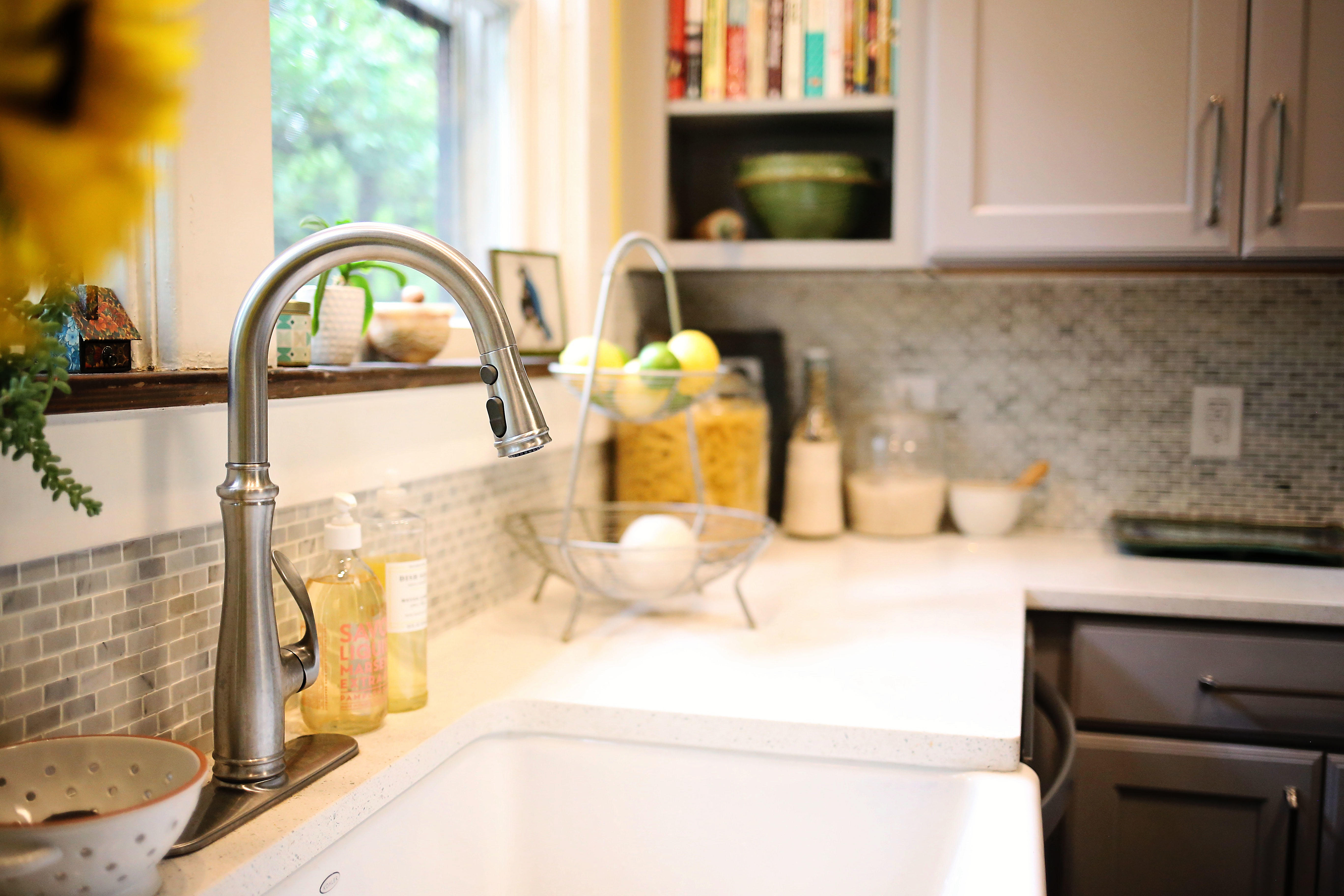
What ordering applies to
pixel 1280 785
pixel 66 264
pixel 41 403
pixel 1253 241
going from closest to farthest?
pixel 66 264 → pixel 41 403 → pixel 1280 785 → pixel 1253 241

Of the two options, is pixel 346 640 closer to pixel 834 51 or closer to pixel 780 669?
Answer: pixel 780 669

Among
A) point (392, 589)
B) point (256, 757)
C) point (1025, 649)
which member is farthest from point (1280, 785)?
point (256, 757)

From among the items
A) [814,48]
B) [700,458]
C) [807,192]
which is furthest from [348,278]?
[814,48]

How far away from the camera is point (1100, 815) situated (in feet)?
4.96

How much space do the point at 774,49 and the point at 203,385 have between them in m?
1.37

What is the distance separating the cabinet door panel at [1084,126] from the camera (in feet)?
5.35

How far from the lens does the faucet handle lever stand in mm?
816

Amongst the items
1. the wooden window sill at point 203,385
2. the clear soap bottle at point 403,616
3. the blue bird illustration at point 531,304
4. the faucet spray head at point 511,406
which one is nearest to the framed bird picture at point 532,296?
the blue bird illustration at point 531,304

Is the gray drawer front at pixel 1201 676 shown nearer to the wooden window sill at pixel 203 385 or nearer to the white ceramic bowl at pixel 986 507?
the white ceramic bowl at pixel 986 507

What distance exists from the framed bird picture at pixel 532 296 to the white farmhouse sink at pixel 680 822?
2.33 feet

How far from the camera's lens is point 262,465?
0.74 metres

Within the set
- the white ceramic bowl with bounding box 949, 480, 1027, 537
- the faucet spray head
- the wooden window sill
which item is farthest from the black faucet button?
the white ceramic bowl with bounding box 949, 480, 1027, 537

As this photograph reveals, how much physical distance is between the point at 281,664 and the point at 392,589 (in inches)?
6.8

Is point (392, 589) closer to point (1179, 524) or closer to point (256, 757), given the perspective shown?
point (256, 757)
